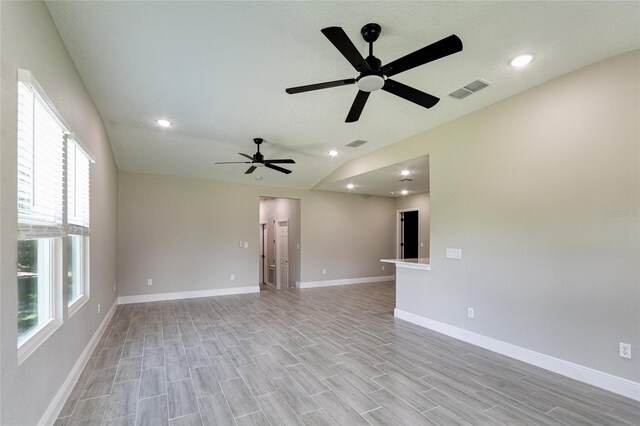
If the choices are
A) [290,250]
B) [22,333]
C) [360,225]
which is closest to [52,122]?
[22,333]

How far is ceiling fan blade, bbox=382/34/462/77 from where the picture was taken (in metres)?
1.94

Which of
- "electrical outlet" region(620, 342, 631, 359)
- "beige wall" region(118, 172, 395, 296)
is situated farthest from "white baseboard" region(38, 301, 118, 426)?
"electrical outlet" region(620, 342, 631, 359)

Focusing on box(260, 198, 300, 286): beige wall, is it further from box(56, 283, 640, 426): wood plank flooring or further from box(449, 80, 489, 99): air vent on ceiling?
box(449, 80, 489, 99): air vent on ceiling

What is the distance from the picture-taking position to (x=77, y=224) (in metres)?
2.95

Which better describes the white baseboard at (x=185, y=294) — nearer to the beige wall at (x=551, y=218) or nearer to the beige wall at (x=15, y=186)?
the beige wall at (x=15, y=186)

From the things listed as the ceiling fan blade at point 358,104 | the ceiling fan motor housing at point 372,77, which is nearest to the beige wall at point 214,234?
the ceiling fan blade at point 358,104

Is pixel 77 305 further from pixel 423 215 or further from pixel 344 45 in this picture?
pixel 423 215

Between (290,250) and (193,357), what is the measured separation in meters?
5.09

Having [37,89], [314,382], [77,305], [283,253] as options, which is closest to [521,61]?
[314,382]

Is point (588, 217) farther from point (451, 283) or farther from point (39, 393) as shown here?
point (39, 393)

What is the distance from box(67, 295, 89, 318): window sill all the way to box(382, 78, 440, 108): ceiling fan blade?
10.9 ft

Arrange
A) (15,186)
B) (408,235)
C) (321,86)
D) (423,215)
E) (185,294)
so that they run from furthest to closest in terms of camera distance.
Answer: (408,235) < (423,215) < (185,294) < (321,86) < (15,186)

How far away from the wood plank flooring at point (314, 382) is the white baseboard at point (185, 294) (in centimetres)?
161

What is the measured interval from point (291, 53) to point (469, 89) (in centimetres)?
204
